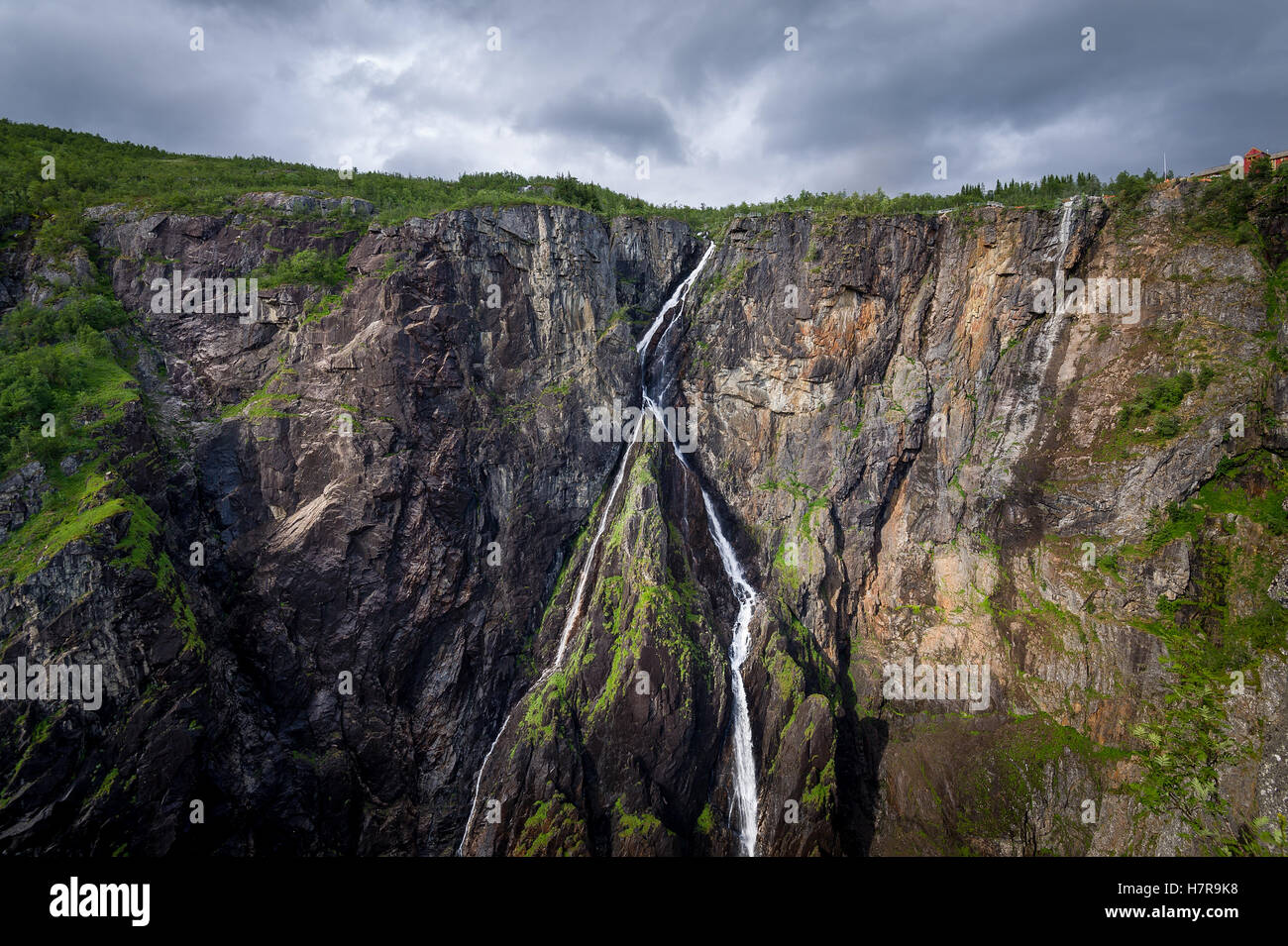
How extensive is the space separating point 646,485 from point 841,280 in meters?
15.1

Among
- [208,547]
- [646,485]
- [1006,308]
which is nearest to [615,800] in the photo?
[646,485]

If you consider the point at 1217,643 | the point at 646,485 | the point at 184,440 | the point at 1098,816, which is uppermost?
the point at 184,440

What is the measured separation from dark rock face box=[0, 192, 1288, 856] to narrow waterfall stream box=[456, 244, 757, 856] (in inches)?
15.1

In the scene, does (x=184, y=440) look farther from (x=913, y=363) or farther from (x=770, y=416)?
(x=913, y=363)

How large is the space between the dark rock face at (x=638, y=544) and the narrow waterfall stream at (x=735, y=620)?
0.38 m

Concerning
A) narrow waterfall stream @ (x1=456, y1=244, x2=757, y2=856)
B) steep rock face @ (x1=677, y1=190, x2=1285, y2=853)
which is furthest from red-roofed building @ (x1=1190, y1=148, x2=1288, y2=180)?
narrow waterfall stream @ (x1=456, y1=244, x2=757, y2=856)

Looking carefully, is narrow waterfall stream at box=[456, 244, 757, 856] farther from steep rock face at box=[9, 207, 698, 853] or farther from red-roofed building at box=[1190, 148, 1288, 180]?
red-roofed building at box=[1190, 148, 1288, 180]

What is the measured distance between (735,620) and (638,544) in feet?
20.6

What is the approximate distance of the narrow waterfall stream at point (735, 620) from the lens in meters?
23.4

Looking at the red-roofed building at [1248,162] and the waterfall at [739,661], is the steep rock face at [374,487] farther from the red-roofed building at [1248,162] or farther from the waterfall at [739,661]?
the red-roofed building at [1248,162]

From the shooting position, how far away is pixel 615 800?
72.5 feet

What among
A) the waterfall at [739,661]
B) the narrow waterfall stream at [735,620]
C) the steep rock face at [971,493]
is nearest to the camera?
the steep rock face at [971,493]

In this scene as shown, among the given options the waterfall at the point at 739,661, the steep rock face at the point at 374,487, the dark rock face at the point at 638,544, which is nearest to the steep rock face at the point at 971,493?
the dark rock face at the point at 638,544

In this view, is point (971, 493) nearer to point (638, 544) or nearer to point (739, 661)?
point (739, 661)
